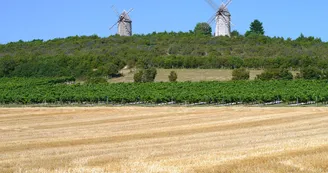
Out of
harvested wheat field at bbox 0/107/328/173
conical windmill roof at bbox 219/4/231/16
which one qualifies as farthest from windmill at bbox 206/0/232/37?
harvested wheat field at bbox 0/107/328/173

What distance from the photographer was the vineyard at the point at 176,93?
75.2 metres

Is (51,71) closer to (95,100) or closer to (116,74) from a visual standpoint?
(116,74)

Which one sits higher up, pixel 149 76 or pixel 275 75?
pixel 149 76

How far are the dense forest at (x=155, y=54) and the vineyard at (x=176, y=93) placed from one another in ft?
98.3

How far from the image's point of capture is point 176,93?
8294 centimetres

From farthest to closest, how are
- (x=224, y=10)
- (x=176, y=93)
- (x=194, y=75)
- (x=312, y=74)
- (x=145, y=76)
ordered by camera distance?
(x=224, y=10), (x=194, y=75), (x=145, y=76), (x=312, y=74), (x=176, y=93)

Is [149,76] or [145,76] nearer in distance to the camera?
[149,76]

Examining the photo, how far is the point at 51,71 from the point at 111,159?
115858 mm

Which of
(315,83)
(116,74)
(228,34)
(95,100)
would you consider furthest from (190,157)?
(228,34)

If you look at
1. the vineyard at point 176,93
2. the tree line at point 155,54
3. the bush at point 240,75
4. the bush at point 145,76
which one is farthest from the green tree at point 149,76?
the bush at point 240,75

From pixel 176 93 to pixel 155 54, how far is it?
66053mm

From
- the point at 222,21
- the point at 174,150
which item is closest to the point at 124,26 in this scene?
the point at 222,21

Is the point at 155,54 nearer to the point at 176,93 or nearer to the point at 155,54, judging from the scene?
the point at 155,54

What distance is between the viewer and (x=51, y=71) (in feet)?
442
